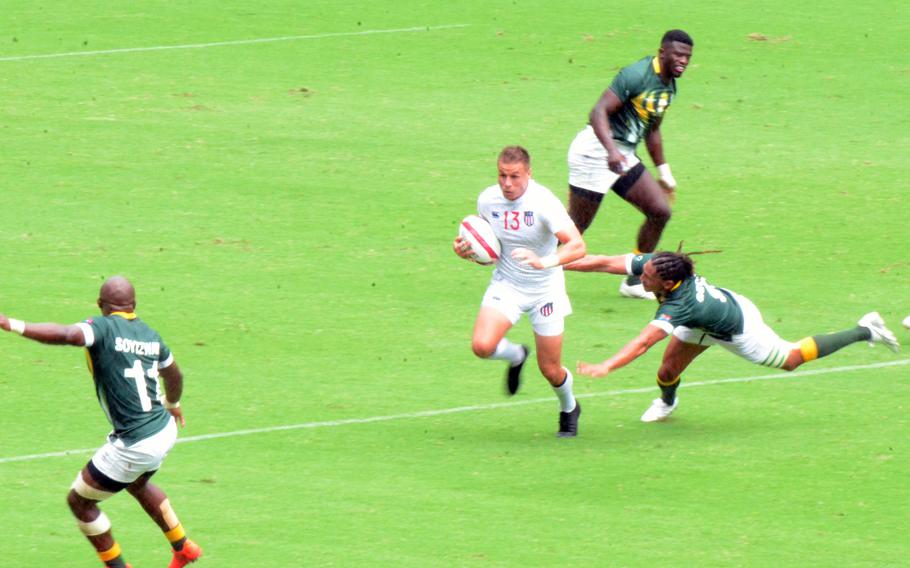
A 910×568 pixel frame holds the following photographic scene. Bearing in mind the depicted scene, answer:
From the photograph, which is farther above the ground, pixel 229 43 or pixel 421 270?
pixel 229 43

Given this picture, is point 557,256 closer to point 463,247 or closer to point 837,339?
point 463,247

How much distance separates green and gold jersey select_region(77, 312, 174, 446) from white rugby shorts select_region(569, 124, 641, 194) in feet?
20.8

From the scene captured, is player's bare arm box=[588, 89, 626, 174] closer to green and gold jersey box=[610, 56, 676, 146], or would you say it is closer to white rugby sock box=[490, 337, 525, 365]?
green and gold jersey box=[610, 56, 676, 146]

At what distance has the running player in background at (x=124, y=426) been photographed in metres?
9.58

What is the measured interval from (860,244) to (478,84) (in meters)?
6.82

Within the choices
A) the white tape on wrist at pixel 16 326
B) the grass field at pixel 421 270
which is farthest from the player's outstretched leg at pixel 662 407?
the white tape on wrist at pixel 16 326

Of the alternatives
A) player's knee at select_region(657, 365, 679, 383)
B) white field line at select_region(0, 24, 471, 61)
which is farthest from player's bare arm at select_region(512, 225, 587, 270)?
white field line at select_region(0, 24, 471, 61)

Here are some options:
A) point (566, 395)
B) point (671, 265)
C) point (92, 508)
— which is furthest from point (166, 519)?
point (671, 265)

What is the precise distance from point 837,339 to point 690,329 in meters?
1.26

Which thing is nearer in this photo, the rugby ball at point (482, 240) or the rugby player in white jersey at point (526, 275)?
the rugby player in white jersey at point (526, 275)

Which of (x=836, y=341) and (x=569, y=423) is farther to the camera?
(x=836, y=341)

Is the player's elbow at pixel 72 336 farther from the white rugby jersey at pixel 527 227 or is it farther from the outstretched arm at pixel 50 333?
the white rugby jersey at pixel 527 227

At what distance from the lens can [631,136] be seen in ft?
50.3

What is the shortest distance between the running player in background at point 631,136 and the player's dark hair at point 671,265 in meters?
3.02
